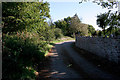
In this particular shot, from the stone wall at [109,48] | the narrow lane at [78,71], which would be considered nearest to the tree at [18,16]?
the narrow lane at [78,71]

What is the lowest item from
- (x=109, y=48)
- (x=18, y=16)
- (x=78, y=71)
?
(x=78, y=71)

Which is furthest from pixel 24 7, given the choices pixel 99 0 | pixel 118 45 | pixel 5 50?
pixel 118 45

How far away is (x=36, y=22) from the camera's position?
10180 mm

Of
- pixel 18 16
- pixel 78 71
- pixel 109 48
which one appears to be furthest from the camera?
pixel 18 16

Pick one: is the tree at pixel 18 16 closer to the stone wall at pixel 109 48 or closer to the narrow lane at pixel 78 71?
the narrow lane at pixel 78 71

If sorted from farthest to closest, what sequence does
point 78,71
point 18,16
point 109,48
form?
1. point 18,16
2. point 109,48
3. point 78,71

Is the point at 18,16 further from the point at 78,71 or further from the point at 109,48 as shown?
the point at 109,48

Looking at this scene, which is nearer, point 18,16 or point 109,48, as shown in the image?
point 109,48

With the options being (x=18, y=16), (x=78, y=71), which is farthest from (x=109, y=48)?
(x=18, y=16)

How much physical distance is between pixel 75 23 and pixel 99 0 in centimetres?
3761

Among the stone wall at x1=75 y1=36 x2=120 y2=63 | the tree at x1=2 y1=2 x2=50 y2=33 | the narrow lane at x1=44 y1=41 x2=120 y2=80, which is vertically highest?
the tree at x1=2 y1=2 x2=50 y2=33

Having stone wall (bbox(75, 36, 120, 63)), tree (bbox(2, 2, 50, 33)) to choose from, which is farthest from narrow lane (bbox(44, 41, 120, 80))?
tree (bbox(2, 2, 50, 33))

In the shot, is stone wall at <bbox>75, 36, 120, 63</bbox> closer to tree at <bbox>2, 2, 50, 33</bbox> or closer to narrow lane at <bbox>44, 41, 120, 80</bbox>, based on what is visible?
narrow lane at <bbox>44, 41, 120, 80</bbox>

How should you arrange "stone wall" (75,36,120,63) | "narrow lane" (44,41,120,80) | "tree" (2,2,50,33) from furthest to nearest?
"tree" (2,2,50,33)
"stone wall" (75,36,120,63)
"narrow lane" (44,41,120,80)
